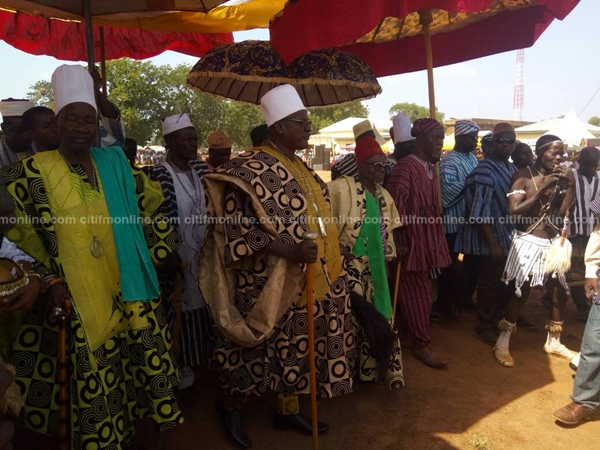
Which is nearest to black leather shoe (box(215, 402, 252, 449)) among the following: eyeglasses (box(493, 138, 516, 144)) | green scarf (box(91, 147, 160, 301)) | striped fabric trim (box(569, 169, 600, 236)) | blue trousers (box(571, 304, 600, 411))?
green scarf (box(91, 147, 160, 301))

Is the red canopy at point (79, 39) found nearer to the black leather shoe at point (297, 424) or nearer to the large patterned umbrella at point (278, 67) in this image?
the large patterned umbrella at point (278, 67)

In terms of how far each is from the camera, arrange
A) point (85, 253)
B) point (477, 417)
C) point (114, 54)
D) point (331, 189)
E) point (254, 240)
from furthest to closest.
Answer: point (114, 54) → point (331, 189) → point (477, 417) → point (254, 240) → point (85, 253)

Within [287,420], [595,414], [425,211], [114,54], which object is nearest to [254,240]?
[287,420]

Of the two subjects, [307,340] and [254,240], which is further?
[307,340]

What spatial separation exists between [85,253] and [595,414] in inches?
153

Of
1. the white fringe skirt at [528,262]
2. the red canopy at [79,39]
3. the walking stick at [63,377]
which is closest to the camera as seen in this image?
the walking stick at [63,377]

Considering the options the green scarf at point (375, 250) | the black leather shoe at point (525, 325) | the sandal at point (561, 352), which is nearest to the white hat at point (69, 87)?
the green scarf at point (375, 250)

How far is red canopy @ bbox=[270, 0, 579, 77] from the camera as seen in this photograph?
10.9 feet

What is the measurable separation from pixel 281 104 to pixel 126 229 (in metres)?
1.27

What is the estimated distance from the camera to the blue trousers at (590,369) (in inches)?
136

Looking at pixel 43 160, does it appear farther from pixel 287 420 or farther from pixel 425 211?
pixel 425 211

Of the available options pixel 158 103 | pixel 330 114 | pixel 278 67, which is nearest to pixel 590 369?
pixel 278 67

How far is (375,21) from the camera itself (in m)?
3.30

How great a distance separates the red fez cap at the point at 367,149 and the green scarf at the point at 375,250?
0.98ft
